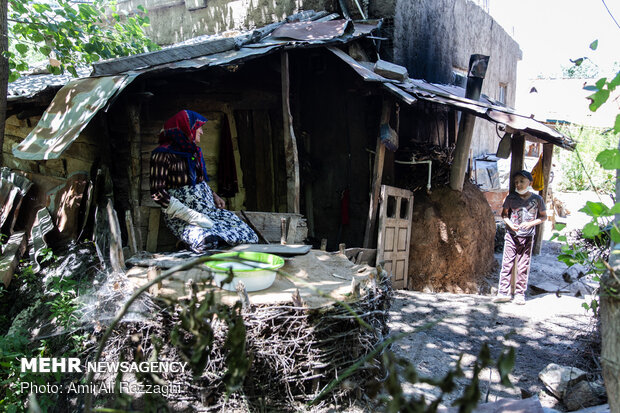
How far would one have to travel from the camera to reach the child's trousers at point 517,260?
578cm

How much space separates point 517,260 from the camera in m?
5.92

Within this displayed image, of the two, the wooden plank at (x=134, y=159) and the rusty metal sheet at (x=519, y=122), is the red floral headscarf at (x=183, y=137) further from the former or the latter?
the rusty metal sheet at (x=519, y=122)

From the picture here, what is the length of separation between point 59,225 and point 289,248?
2.98 meters

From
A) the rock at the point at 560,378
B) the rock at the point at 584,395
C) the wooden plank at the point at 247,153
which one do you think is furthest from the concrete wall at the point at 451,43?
the rock at the point at 584,395

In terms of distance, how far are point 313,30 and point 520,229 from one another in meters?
3.82

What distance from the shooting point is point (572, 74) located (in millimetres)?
36406

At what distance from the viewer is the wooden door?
6539mm

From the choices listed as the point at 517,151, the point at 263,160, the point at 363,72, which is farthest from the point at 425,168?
the point at 263,160

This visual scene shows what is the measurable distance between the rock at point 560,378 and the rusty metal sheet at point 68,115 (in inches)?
180

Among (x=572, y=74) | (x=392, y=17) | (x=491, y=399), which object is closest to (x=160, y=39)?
(x=392, y=17)

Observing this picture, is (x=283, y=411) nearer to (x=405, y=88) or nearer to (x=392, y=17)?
(x=405, y=88)

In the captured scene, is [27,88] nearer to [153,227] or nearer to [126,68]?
[126,68]

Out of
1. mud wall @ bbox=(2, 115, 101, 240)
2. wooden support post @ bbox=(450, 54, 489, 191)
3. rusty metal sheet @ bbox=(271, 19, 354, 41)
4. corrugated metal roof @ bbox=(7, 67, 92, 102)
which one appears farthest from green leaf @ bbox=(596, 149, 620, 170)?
corrugated metal roof @ bbox=(7, 67, 92, 102)

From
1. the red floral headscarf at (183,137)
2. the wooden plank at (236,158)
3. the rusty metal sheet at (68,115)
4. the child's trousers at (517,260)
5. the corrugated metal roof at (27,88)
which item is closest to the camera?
the rusty metal sheet at (68,115)
